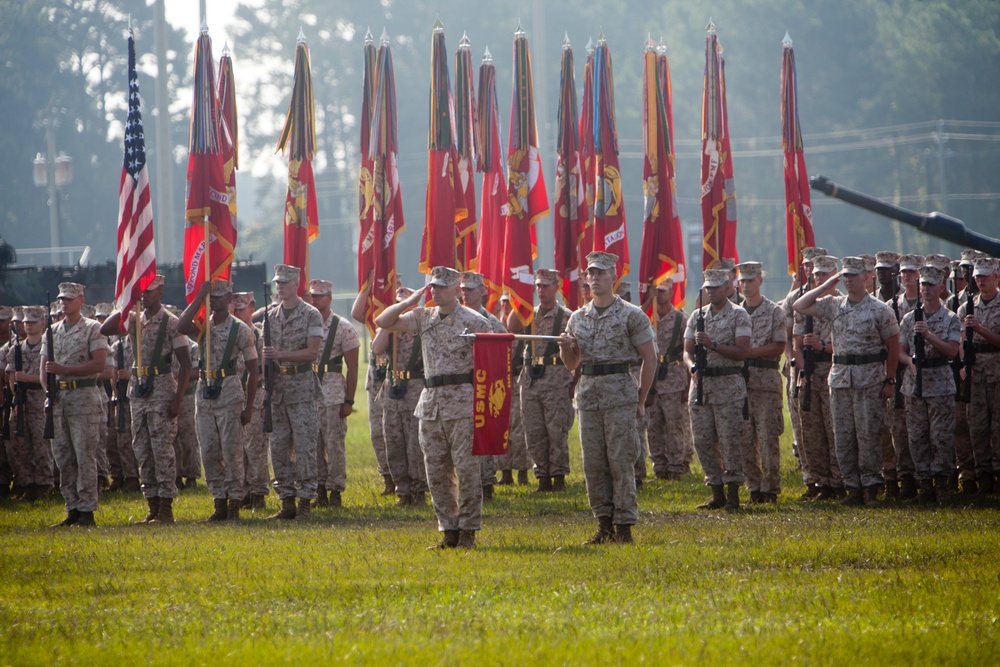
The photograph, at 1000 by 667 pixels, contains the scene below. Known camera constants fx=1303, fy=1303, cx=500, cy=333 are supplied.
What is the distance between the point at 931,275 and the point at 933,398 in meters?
1.19

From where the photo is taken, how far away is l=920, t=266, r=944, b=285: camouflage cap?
41.4 ft

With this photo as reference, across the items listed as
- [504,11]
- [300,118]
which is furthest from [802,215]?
[504,11]

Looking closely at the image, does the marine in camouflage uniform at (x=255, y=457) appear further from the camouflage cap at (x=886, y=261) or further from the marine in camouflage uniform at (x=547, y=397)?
the camouflage cap at (x=886, y=261)

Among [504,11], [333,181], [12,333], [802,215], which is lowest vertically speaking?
[12,333]

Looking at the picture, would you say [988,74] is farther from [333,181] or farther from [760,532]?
[760,532]

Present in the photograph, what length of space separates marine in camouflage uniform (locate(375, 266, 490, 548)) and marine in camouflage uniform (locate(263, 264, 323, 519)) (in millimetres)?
2469

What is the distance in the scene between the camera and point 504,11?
62688mm

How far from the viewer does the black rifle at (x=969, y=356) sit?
41.7 feet

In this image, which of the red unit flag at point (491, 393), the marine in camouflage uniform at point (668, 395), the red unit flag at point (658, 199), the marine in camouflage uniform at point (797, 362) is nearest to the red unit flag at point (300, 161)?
the red unit flag at point (658, 199)

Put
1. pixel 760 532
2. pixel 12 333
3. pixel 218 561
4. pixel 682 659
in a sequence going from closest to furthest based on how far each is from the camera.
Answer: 1. pixel 682 659
2. pixel 218 561
3. pixel 760 532
4. pixel 12 333

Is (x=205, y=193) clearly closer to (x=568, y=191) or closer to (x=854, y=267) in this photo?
(x=568, y=191)

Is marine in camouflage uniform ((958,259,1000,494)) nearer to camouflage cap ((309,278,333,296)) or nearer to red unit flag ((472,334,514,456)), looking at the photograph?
red unit flag ((472,334,514,456))

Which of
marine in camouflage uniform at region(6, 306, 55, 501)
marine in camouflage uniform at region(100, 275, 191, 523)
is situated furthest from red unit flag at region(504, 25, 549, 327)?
marine in camouflage uniform at region(6, 306, 55, 501)

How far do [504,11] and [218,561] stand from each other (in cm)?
5565
